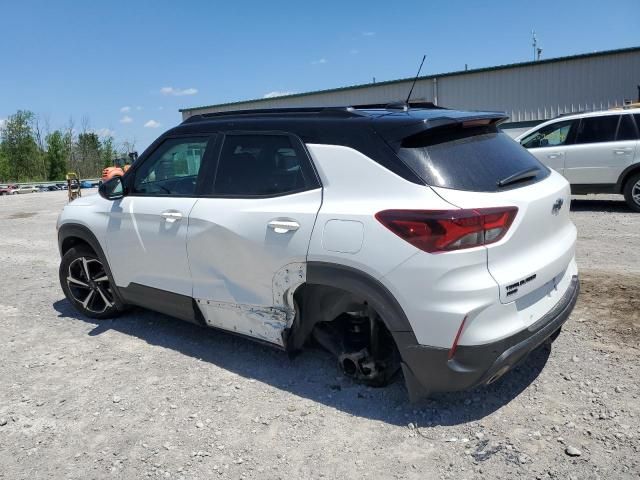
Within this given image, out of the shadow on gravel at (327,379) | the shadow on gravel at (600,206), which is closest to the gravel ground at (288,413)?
the shadow on gravel at (327,379)

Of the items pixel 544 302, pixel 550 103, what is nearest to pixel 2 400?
pixel 544 302

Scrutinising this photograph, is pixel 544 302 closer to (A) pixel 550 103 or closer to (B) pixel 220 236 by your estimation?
(B) pixel 220 236

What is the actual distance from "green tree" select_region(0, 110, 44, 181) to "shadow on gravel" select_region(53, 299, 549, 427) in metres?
65.2

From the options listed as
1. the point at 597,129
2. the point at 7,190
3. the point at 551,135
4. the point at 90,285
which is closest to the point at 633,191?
the point at 597,129

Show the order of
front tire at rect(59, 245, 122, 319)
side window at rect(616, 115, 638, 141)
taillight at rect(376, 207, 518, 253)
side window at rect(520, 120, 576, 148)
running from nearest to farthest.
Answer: taillight at rect(376, 207, 518, 253), front tire at rect(59, 245, 122, 319), side window at rect(616, 115, 638, 141), side window at rect(520, 120, 576, 148)

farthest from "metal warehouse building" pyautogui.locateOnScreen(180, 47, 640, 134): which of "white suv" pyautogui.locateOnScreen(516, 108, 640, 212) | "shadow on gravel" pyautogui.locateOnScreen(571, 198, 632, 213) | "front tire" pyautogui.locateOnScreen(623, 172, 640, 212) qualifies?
"front tire" pyautogui.locateOnScreen(623, 172, 640, 212)

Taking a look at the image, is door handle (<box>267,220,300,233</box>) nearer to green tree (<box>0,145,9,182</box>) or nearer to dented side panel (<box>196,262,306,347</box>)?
dented side panel (<box>196,262,306,347</box>)

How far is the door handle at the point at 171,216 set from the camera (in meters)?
3.87

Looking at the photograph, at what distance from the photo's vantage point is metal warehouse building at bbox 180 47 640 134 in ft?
63.4

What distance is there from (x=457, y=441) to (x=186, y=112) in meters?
31.6

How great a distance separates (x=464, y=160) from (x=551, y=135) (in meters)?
8.38

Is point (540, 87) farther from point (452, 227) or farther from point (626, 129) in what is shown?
point (452, 227)

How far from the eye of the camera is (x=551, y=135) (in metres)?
10.3

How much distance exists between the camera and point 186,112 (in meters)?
31.8
